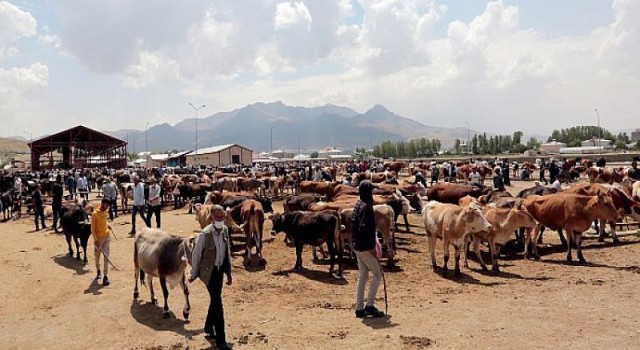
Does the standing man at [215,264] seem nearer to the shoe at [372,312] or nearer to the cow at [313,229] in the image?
the shoe at [372,312]

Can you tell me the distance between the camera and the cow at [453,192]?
18.8 metres

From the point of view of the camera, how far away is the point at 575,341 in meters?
7.02

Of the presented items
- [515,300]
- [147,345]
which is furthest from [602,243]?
[147,345]

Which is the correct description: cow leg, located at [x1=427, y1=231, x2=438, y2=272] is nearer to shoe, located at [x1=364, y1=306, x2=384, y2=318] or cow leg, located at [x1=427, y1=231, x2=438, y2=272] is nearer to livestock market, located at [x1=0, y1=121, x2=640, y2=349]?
livestock market, located at [x1=0, y1=121, x2=640, y2=349]

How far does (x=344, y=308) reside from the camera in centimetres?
919

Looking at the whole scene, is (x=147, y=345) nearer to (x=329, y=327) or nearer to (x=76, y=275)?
(x=329, y=327)

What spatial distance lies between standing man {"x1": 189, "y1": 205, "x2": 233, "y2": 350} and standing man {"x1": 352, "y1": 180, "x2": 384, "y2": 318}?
2144mm

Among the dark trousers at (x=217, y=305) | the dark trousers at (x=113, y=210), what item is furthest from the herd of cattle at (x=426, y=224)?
the dark trousers at (x=113, y=210)

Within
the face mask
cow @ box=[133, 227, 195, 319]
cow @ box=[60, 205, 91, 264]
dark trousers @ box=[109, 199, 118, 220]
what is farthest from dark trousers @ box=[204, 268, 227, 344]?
dark trousers @ box=[109, 199, 118, 220]

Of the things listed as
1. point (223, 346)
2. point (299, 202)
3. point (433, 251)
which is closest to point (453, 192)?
point (299, 202)

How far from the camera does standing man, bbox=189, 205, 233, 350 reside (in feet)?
23.9

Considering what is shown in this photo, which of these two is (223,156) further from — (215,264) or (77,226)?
(215,264)

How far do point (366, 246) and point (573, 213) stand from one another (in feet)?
23.0

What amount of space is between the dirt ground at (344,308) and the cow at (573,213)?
0.66 meters
